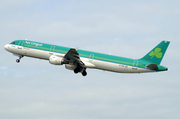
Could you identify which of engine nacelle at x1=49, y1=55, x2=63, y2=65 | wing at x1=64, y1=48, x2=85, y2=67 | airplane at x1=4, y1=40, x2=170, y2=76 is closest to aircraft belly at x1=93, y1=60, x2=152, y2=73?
airplane at x1=4, y1=40, x2=170, y2=76

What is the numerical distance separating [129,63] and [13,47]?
2445 cm

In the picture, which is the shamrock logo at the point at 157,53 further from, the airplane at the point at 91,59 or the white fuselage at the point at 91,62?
the white fuselage at the point at 91,62

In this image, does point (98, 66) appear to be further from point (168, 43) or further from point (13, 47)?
point (13, 47)

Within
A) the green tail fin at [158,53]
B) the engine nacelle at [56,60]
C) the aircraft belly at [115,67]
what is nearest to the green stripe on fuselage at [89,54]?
the aircraft belly at [115,67]

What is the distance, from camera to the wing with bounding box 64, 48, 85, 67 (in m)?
55.5

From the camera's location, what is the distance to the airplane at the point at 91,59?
183 ft

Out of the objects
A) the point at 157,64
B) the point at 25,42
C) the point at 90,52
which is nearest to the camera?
the point at 157,64

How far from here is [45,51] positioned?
6044 cm

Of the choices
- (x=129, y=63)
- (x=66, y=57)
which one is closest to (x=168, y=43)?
(x=129, y=63)

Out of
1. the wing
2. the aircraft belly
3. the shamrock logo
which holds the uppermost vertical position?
the shamrock logo

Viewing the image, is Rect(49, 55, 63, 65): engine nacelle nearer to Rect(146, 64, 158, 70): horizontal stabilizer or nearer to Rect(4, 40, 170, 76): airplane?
Rect(4, 40, 170, 76): airplane

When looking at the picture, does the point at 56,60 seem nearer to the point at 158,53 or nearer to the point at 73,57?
the point at 73,57

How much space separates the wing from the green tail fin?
12.5 meters

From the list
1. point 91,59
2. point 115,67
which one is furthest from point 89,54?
point 115,67
